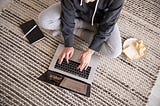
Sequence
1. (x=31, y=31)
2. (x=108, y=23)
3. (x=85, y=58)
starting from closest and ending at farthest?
(x=108, y=23)
(x=85, y=58)
(x=31, y=31)

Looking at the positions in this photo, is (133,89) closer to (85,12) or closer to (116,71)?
(116,71)

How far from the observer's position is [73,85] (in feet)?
3.87

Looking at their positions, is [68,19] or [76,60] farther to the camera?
[76,60]

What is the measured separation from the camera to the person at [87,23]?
1.02 metres

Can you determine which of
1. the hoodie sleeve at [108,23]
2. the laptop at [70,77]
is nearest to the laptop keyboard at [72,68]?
the laptop at [70,77]

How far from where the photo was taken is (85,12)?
1.10 metres

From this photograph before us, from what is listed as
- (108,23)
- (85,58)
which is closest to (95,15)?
(108,23)

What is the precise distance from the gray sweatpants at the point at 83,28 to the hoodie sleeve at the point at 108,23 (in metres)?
0.08

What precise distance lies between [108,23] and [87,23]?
174 mm

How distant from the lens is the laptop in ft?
3.87

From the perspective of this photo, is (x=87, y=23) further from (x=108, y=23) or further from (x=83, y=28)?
(x=108, y=23)

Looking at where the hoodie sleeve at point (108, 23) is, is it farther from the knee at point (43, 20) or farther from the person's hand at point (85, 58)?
the knee at point (43, 20)

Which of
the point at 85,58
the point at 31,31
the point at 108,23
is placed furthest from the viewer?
the point at 31,31

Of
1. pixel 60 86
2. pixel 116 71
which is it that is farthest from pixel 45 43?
pixel 116 71
